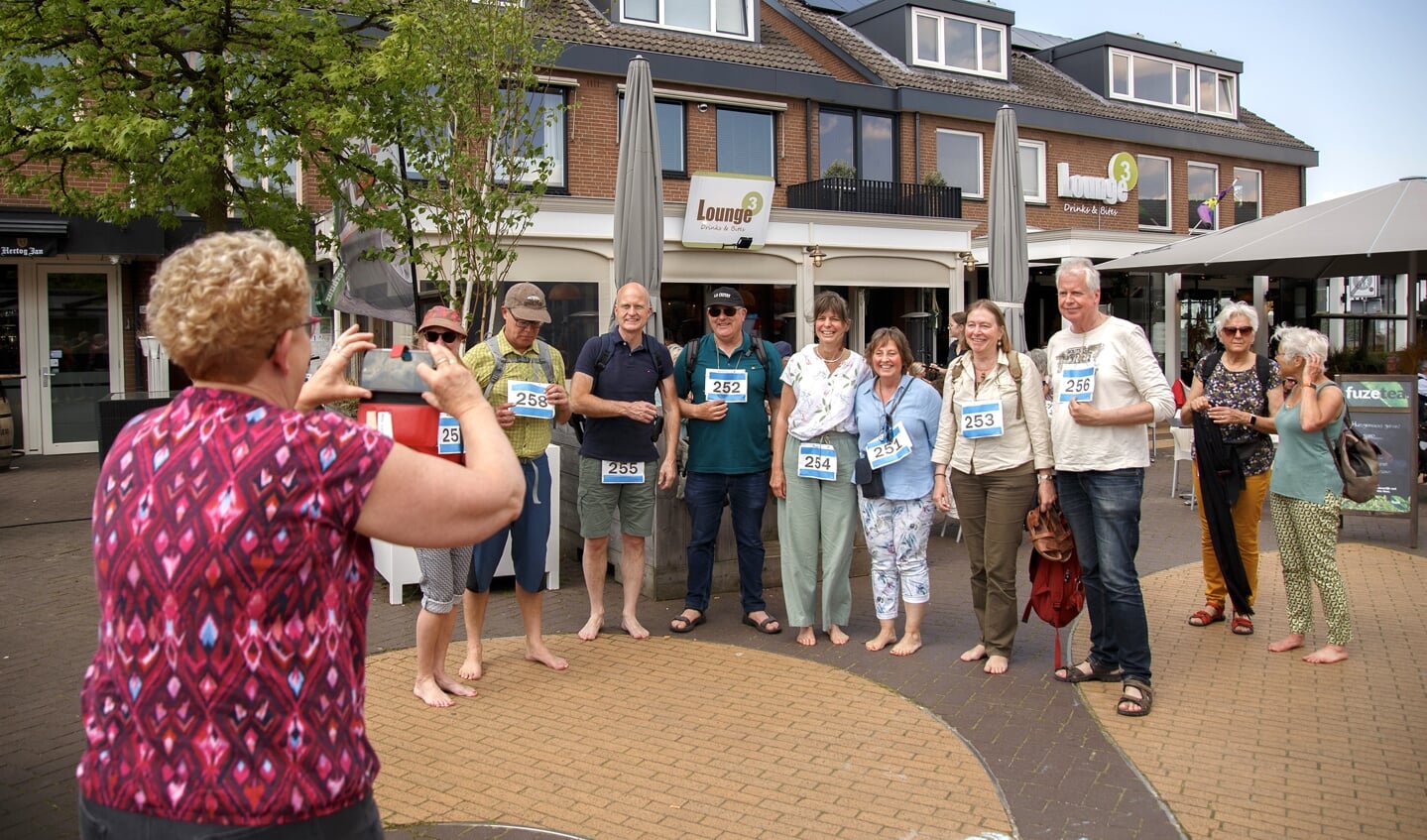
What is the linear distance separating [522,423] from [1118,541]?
9.84ft

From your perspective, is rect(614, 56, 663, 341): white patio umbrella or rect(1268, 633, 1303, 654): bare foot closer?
rect(1268, 633, 1303, 654): bare foot

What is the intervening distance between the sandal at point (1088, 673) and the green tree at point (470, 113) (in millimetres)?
5502

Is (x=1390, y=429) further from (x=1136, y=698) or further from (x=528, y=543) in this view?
(x=528, y=543)

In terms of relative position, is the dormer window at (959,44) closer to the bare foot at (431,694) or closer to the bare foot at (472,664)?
the bare foot at (472,664)

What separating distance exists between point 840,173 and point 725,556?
1490cm

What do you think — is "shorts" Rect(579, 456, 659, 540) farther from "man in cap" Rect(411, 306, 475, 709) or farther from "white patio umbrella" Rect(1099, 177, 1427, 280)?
"white patio umbrella" Rect(1099, 177, 1427, 280)

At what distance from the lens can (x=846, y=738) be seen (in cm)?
491

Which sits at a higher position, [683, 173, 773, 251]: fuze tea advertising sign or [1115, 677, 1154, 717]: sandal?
[683, 173, 773, 251]: fuze tea advertising sign

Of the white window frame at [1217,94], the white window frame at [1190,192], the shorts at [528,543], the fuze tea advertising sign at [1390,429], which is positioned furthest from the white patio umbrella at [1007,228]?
the white window frame at [1217,94]

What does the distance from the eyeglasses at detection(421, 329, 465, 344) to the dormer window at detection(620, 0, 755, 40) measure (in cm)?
1685

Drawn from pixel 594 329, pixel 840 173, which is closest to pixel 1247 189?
pixel 840 173

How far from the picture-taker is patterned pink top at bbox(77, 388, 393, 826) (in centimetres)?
185

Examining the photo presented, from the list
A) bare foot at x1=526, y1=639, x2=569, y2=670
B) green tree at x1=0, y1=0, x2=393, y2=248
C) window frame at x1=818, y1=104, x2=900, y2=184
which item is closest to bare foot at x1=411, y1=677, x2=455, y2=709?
bare foot at x1=526, y1=639, x2=569, y2=670

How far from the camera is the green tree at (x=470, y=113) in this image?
894 cm
